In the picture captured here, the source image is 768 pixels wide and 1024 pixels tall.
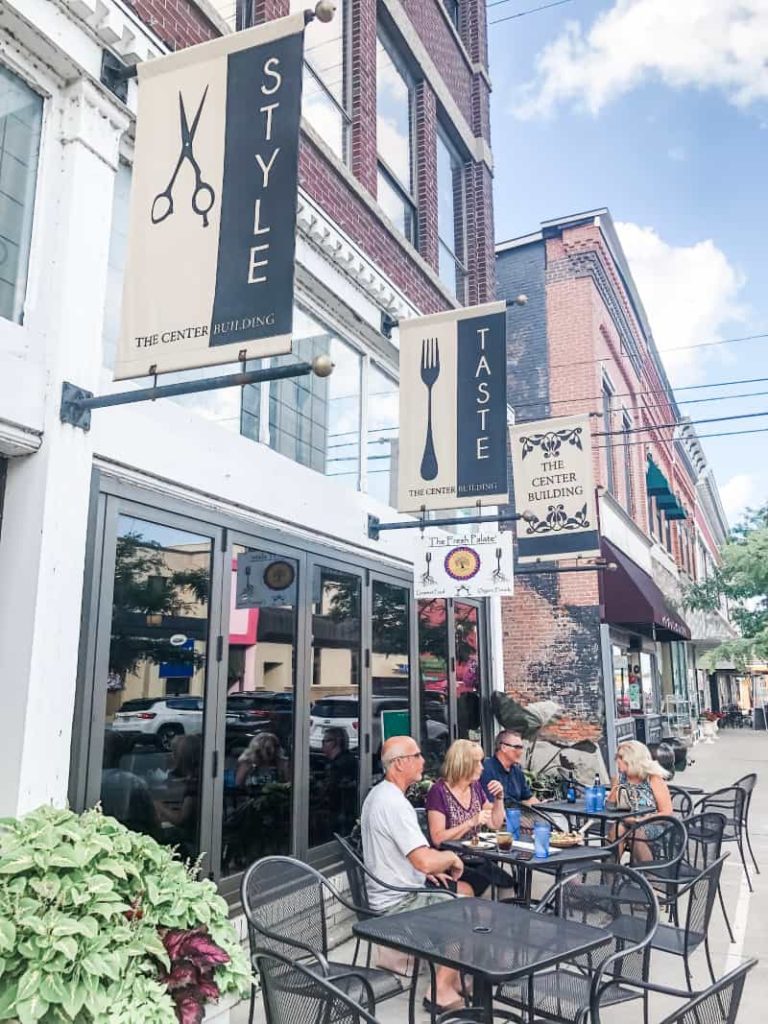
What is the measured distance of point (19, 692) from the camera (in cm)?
399

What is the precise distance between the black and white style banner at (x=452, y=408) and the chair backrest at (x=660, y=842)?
2990mm

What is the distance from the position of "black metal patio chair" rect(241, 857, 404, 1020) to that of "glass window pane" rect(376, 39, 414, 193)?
25.9 ft

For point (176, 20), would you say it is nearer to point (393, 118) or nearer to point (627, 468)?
point (393, 118)

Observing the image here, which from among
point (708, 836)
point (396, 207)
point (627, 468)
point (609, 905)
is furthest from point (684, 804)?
point (627, 468)

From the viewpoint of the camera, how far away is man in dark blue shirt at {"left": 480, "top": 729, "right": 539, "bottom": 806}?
7.11m

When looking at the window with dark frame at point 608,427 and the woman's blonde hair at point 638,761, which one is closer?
the woman's blonde hair at point 638,761

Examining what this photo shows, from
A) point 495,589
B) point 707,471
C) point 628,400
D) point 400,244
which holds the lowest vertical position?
point 495,589

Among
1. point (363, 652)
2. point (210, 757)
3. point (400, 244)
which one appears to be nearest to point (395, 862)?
point (210, 757)

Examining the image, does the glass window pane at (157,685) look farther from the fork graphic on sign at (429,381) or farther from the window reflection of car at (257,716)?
the fork graphic on sign at (429,381)

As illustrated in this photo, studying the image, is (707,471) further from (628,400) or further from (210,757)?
(210,757)

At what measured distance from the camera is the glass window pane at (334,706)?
670cm

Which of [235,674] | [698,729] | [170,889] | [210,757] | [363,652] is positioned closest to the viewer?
[170,889]

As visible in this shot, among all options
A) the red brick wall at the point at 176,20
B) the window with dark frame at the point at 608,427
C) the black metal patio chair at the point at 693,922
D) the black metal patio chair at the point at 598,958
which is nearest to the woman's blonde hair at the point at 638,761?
the black metal patio chair at the point at 693,922

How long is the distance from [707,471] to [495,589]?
30885 millimetres
